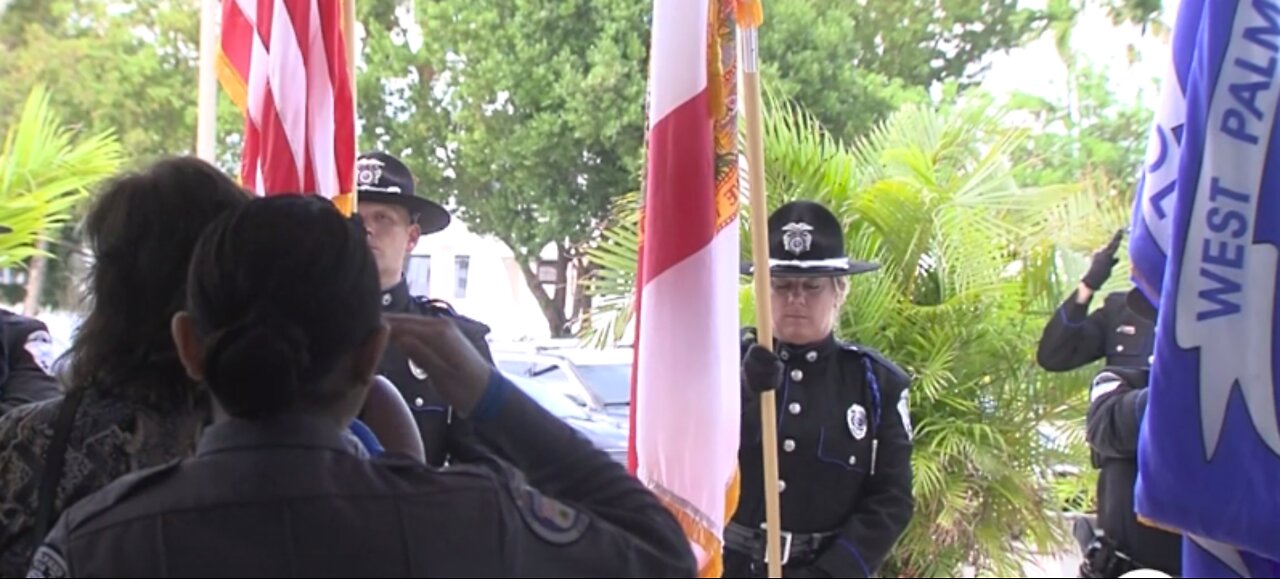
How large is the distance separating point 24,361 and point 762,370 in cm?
139

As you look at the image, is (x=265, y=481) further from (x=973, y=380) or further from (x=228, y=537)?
(x=973, y=380)

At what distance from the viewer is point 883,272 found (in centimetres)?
443

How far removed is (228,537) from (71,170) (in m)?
3.45

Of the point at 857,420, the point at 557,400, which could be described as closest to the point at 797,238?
the point at 857,420

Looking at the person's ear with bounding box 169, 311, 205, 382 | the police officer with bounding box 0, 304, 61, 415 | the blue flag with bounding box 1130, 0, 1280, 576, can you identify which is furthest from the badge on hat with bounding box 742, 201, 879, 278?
the person's ear with bounding box 169, 311, 205, 382

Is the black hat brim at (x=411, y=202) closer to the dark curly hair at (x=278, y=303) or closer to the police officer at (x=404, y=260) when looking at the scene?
the police officer at (x=404, y=260)

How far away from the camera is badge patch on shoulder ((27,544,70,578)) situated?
A: 3.47ft

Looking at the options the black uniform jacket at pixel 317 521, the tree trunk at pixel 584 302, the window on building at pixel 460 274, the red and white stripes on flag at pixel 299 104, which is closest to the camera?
the black uniform jacket at pixel 317 521

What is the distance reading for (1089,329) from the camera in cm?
407

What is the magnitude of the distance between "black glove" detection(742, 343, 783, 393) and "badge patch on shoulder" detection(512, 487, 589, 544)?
1.34 metres

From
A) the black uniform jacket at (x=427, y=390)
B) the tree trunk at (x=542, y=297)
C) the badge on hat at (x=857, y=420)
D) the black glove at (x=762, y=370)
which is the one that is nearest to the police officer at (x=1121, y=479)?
the badge on hat at (x=857, y=420)

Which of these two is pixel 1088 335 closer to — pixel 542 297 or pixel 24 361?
pixel 24 361

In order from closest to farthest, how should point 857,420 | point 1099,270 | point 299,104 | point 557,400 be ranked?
point 299,104 < point 857,420 < point 1099,270 < point 557,400

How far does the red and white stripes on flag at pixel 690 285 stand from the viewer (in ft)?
7.86
